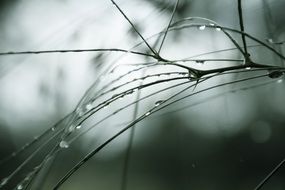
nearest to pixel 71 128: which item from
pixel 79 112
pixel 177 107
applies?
pixel 79 112

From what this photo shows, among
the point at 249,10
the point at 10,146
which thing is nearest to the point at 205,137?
the point at 249,10

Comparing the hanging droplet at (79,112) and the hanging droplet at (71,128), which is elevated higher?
the hanging droplet at (79,112)

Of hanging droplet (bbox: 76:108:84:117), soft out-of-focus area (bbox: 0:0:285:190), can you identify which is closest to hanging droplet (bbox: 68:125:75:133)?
hanging droplet (bbox: 76:108:84:117)

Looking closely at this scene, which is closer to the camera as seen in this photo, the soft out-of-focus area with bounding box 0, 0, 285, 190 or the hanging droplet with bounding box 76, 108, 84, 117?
the hanging droplet with bounding box 76, 108, 84, 117

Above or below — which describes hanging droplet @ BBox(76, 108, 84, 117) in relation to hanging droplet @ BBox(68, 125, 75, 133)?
above

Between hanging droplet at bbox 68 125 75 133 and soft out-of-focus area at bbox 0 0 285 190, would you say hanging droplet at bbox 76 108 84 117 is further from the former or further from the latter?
soft out-of-focus area at bbox 0 0 285 190

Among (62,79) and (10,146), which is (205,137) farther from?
(10,146)

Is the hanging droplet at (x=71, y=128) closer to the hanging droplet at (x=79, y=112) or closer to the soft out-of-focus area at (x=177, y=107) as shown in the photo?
the hanging droplet at (x=79, y=112)

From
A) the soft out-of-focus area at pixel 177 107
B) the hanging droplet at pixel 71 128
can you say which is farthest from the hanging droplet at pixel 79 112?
the soft out-of-focus area at pixel 177 107

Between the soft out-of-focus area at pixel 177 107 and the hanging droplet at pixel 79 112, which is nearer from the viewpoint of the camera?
the hanging droplet at pixel 79 112

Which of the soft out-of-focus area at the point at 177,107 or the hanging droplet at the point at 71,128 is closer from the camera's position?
the hanging droplet at the point at 71,128

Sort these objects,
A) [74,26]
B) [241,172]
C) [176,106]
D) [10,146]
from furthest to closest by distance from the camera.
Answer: [10,146] < [176,106] < [241,172] < [74,26]
